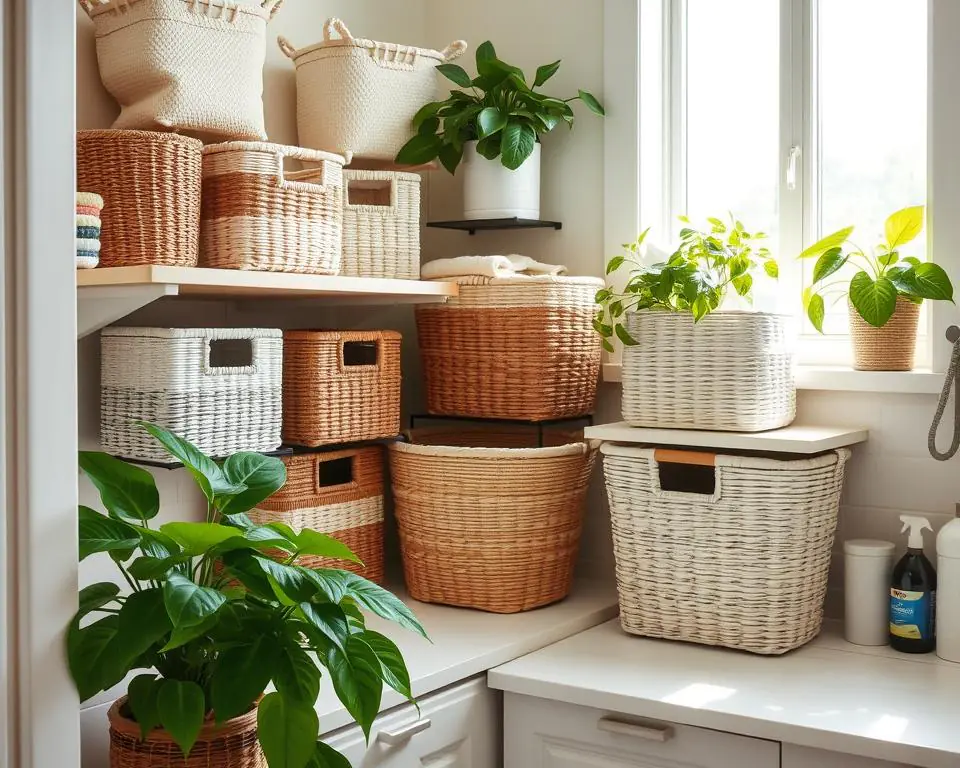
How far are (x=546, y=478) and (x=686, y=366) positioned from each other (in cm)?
37

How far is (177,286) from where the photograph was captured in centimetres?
174

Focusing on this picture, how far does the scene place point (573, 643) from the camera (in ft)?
6.79

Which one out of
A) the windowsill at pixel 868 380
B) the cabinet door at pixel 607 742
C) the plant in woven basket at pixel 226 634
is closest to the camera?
the plant in woven basket at pixel 226 634

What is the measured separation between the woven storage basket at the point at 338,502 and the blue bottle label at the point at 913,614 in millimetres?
1001

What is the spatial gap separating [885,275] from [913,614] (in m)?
0.62

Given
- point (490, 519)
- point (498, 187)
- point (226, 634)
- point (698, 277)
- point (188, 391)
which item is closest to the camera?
point (226, 634)

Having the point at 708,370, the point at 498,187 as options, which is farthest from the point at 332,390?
the point at 708,370

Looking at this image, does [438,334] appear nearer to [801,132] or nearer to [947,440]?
[801,132]

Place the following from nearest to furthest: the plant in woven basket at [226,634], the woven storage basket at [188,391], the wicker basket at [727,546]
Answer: the plant in woven basket at [226,634], the woven storage basket at [188,391], the wicker basket at [727,546]

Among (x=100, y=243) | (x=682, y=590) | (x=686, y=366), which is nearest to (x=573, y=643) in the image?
(x=682, y=590)

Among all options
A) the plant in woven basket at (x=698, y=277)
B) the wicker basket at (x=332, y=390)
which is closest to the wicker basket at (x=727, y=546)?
the plant in woven basket at (x=698, y=277)

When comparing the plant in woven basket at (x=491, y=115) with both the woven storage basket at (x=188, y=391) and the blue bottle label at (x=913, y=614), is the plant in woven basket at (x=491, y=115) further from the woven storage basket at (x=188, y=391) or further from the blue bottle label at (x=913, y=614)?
the blue bottle label at (x=913, y=614)

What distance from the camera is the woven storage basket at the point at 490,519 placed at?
7.09 feet

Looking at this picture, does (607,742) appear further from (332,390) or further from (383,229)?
(383,229)
